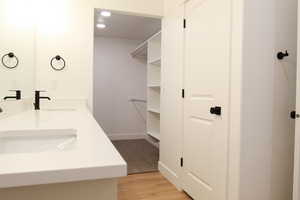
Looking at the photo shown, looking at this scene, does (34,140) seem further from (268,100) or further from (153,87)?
(153,87)

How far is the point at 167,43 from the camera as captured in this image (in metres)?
2.84

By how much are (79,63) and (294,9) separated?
2.10 m

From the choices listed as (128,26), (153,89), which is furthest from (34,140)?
(128,26)

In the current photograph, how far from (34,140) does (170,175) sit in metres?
1.94

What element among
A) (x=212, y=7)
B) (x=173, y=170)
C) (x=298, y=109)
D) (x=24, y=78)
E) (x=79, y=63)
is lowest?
(x=173, y=170)

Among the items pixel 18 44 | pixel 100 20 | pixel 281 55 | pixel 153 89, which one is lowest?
pixel 153 89

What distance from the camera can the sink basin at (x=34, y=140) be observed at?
3.38ft

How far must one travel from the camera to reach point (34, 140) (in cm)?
107

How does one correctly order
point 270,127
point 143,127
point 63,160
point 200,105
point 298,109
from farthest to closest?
1. point 143,127
2. point 200,105
3. point 270,127
4. point 298,109
5. point 63,160

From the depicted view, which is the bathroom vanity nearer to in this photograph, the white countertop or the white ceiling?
the white countertop

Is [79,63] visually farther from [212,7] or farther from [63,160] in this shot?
[63,160]

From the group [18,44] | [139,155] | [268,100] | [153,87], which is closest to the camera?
[268,100]

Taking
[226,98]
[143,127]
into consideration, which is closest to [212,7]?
[226,98]

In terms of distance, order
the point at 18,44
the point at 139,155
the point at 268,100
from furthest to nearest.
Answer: the point at 139,155
the point at 18,44
the point at 268,100
